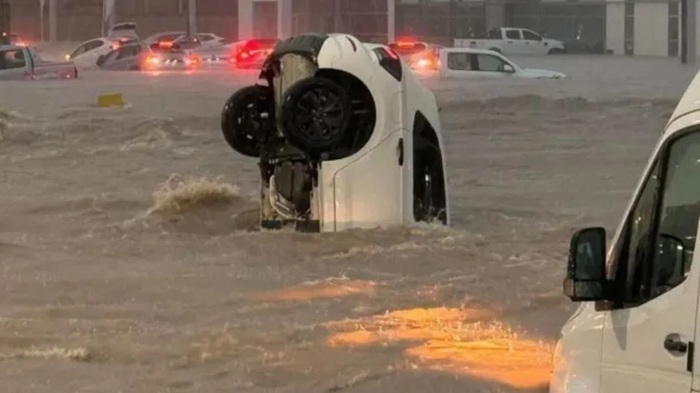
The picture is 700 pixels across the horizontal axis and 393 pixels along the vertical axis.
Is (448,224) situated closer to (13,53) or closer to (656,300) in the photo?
(656,300)

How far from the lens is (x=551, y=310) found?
9.73 metres

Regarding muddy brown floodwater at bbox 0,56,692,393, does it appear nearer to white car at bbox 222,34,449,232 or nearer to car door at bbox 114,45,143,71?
white car at bbox 222,34,449,232

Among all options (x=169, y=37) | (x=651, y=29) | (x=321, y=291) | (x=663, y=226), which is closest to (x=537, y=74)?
(x=651, y=29)

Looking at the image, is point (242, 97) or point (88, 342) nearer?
point (88, 342)

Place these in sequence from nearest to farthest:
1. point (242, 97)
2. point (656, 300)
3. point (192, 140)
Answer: point (656, 300), point (242, 97), point (192, 140)

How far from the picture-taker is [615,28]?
6066 centimetres

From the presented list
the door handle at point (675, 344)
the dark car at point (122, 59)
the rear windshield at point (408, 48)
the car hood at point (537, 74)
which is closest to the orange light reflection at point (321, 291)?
the door handle at point (675, 344)

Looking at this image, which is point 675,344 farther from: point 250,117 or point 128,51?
point 128,51

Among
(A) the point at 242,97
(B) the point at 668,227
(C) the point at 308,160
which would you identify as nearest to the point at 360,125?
(C) the point at 308,160

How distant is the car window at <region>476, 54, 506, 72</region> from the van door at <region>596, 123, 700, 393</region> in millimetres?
33609

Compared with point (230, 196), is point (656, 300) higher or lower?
higher

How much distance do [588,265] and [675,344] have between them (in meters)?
0.35

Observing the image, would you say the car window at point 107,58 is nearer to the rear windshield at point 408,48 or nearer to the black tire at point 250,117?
the rear windshield at point 408,48

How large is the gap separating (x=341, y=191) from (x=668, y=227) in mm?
7276
